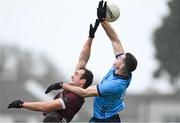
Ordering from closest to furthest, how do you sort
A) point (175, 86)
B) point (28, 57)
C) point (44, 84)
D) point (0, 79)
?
point (175, 86) < point (0, 79) < point (44, 84) < point (28, 57)

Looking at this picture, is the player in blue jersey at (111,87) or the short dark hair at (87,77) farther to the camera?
the short dark hair at (87,77)

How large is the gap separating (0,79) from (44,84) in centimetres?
740

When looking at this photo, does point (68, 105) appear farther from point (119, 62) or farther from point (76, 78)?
point (119, 62)

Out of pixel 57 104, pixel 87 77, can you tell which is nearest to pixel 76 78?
pixel 87 77

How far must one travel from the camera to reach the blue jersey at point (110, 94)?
42.5 feet

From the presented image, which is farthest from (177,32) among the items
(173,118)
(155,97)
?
(155,97)

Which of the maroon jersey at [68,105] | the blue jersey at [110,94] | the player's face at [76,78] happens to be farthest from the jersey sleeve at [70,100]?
the blue jersey at [110,94]

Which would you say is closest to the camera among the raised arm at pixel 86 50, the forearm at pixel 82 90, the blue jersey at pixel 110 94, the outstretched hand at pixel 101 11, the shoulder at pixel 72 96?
the forearm at pixel 82 90

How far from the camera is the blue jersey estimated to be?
42.5ft

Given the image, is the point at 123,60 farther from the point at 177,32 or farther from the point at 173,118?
the point at 173,118

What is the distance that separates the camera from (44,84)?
69.2 m

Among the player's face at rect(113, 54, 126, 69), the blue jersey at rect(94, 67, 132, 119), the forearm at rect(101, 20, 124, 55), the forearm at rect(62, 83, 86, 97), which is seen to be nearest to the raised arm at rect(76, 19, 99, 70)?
the forearm at rect(101, 20, 124, 55)

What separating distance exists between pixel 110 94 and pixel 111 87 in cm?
15

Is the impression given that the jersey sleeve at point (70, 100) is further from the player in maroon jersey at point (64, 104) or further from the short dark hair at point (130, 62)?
the short dark hair at point (130, 62)
